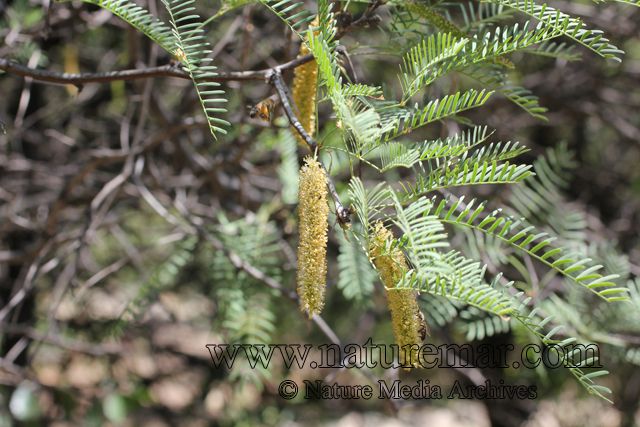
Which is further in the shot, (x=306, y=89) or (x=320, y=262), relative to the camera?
(x=306, y=89)

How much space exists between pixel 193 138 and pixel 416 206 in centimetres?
192

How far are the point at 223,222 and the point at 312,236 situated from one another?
2.95 feet

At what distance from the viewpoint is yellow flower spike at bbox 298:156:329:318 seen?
568 millimetres

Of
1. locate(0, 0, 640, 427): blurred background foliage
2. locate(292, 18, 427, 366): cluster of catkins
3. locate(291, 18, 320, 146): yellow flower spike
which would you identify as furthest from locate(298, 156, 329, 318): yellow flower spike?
locate(0, 0, 640, 427): blurred background foliage

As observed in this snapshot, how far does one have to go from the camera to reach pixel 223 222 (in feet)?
4.63

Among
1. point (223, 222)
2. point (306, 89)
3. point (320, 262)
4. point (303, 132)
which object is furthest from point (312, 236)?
point (223, 222)

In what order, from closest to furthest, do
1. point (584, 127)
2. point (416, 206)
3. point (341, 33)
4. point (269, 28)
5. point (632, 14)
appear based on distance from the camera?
1. point (416, 206)
2. point (341, 33)
3. point (269, 28)
4. point (632, 14)
5. point (584, 127)

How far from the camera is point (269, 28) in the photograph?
1814mm

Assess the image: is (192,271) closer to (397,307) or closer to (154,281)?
(154,281)

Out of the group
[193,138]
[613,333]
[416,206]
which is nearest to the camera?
[416,206]

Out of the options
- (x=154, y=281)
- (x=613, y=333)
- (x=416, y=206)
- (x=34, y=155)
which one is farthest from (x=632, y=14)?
(x=34, y=155)

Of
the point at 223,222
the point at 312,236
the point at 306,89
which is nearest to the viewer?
the point at 312,236

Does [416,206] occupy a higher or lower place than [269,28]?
higher

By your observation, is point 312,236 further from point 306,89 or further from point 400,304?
point 306,89
